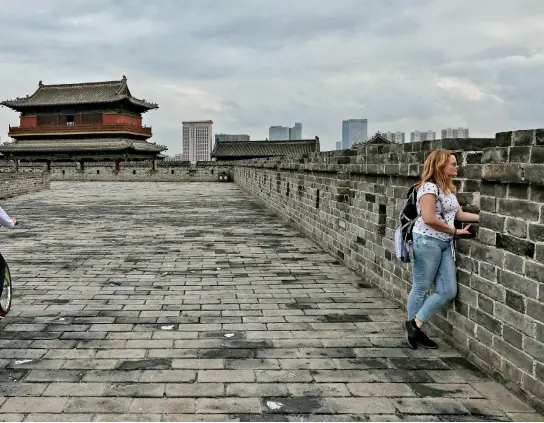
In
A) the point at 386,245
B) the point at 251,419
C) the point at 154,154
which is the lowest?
the point at 251,419

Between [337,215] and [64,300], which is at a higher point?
[337,215]

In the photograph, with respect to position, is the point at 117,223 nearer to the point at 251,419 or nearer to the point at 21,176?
the point at 251,419

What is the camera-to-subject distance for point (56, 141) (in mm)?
43844

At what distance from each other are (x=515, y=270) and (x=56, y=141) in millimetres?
46713

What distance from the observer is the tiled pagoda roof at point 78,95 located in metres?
43.8

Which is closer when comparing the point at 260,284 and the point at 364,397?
the point at 364,397

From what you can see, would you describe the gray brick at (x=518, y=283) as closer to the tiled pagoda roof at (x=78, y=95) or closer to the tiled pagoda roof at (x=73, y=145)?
the tiled pagoda roof at (x=73, y=145)

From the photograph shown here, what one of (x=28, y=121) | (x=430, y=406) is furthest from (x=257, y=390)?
(x=28, y=121)

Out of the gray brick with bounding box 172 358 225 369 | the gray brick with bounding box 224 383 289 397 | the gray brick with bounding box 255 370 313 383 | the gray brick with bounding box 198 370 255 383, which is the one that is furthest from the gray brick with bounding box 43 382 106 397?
the gray brick with bounding box 255 370 313 383

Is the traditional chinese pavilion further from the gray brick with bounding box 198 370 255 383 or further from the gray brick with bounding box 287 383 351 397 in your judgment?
the gray brick with bounding box 287 383 351 397

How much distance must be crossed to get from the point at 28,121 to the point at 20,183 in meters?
26.5

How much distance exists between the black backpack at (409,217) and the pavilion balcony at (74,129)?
42.2 meters

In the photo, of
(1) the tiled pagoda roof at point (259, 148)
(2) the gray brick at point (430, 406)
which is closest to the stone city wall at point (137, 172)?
(1) the tiled pagoda roof at point (259, 148)

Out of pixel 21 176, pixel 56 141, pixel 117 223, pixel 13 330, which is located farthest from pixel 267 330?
pixel 56 141
